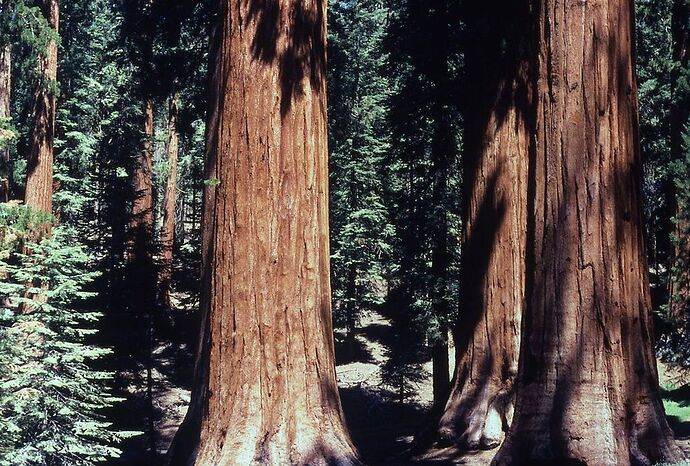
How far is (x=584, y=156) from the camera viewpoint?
550 centimetres

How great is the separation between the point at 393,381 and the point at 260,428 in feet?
64.9

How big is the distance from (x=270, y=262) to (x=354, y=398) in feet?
74.4

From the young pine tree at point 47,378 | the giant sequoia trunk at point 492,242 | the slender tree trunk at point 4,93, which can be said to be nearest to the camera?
the giant sequoia trunk at point 492,242

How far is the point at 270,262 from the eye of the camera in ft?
18.1

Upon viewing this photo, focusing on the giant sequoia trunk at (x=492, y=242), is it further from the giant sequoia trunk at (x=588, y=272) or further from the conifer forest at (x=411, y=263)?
the giant sequoia trunk at (x=588, y=272)

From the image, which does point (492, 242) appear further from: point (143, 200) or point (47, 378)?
point (143, 200)

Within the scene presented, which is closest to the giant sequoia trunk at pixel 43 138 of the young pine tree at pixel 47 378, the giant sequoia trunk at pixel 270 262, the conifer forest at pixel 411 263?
the conifer forest at pixel 411 263

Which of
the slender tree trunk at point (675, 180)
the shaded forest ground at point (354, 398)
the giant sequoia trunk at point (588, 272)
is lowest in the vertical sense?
the shaded forest ground at point (354, 398)

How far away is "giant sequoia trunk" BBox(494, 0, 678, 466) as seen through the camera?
5270 millimetres

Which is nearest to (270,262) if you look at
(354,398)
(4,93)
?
(4,93)

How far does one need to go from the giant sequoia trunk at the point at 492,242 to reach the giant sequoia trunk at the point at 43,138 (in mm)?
12790

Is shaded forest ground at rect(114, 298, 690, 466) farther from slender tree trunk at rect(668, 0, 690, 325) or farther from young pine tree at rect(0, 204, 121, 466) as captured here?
young pine tree at rect(0, 204, 121, 466)

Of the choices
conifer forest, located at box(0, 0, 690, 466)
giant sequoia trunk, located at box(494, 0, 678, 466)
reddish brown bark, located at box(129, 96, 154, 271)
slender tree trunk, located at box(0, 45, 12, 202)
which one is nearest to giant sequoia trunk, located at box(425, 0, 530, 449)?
conifer forest, located at box(0, 0, 690, 466)

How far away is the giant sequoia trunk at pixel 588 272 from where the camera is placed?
5270 mm
